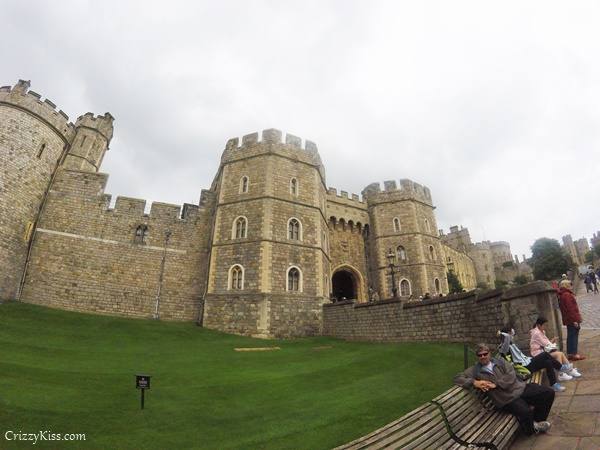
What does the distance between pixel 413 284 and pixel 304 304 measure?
11.3 metres

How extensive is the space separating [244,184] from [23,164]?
429 inches

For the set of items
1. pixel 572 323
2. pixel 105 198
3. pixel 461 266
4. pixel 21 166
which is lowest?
pixel 572 323

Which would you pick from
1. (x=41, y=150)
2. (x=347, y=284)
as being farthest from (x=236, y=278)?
(x=347, y=284)

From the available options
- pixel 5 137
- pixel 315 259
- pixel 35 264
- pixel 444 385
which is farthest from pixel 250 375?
pixel 5 137

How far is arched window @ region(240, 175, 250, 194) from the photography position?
1911cm

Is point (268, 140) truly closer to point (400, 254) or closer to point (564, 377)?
point (400, 254)

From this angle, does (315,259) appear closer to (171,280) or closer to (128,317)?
(171,280)

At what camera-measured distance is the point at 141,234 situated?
61.6ft

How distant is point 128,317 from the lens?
16703 millimetres

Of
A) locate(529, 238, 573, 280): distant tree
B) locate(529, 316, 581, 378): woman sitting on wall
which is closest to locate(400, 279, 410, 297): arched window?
locate(529, 316, 581, 378): woman sitting on wall

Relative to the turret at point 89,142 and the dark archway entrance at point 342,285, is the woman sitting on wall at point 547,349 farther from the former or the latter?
the turret at point 89,142

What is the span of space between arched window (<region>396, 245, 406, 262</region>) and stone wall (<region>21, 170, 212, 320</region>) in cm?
1451

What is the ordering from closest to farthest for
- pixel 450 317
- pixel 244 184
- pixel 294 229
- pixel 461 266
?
pixel 450 317 → pixel 294 229 → pixel 244 184 → pixel 461 266

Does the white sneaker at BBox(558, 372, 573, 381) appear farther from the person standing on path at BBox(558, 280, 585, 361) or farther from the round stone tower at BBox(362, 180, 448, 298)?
the round stone tower at BBox(362, 180, 448, 298)
